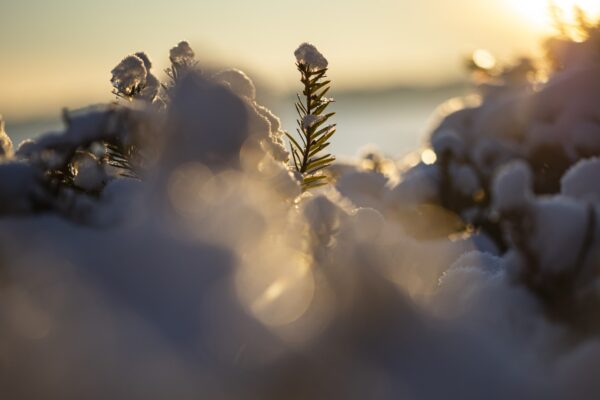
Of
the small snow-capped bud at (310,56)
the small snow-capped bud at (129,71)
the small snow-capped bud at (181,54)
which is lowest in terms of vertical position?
the small snow-capped bud at (129,71)

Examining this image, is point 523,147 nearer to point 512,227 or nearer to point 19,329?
point 512,227

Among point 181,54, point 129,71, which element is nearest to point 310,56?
point 181,54

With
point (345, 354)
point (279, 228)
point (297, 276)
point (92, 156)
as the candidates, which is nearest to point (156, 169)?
point (279, 228)

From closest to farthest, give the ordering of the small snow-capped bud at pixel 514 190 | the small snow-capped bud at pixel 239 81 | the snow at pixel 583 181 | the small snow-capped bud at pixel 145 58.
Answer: the small snow-capped bud at pixel 514 190
the snow at pixel 583 181
the small snow-capped bud at pixel 239 81
the small snow-capped bud at pixel 145 58

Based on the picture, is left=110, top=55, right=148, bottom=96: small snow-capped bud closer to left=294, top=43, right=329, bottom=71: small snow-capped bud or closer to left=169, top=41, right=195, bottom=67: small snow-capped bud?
left=169, top=41, right=195, bottom=67: small snow-capped bud

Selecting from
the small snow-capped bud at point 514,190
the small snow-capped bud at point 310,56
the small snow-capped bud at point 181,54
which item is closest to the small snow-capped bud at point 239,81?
the small snow-capped bud at point 310,56

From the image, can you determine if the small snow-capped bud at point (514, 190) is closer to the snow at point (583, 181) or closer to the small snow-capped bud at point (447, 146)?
the snow at point (583, 181)

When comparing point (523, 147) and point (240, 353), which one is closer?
point (240, 353)
